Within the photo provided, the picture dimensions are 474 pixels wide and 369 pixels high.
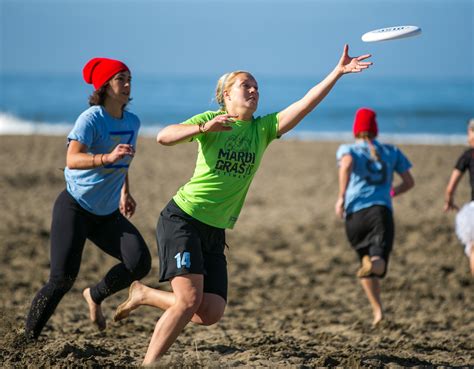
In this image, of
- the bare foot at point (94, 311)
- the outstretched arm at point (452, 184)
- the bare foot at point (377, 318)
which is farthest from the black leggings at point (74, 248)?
the outstretched arm at point (452, 184)

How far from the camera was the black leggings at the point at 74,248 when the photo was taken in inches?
216

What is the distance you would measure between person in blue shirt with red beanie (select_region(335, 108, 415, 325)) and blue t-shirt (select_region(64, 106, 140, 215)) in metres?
2.36

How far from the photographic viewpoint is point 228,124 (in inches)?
182

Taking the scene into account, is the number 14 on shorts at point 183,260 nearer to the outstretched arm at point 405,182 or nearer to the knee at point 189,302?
the knee at point 189,302

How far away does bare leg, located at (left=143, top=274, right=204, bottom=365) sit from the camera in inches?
181

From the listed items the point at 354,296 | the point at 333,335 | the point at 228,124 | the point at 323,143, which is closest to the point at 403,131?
the point at 323,143

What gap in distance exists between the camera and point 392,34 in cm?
477

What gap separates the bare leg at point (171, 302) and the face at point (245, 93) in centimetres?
115

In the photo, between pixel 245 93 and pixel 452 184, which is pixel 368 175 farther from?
pixel 245 93

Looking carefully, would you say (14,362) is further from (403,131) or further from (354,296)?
(403,131)

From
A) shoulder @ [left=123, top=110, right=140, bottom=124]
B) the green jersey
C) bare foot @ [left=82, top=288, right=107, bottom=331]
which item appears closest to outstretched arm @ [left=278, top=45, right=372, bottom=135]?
the green jersey

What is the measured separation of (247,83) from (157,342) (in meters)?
1.60

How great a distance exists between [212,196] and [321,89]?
2.94ft

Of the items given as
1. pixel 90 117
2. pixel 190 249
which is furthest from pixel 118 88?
pixel 190 249
